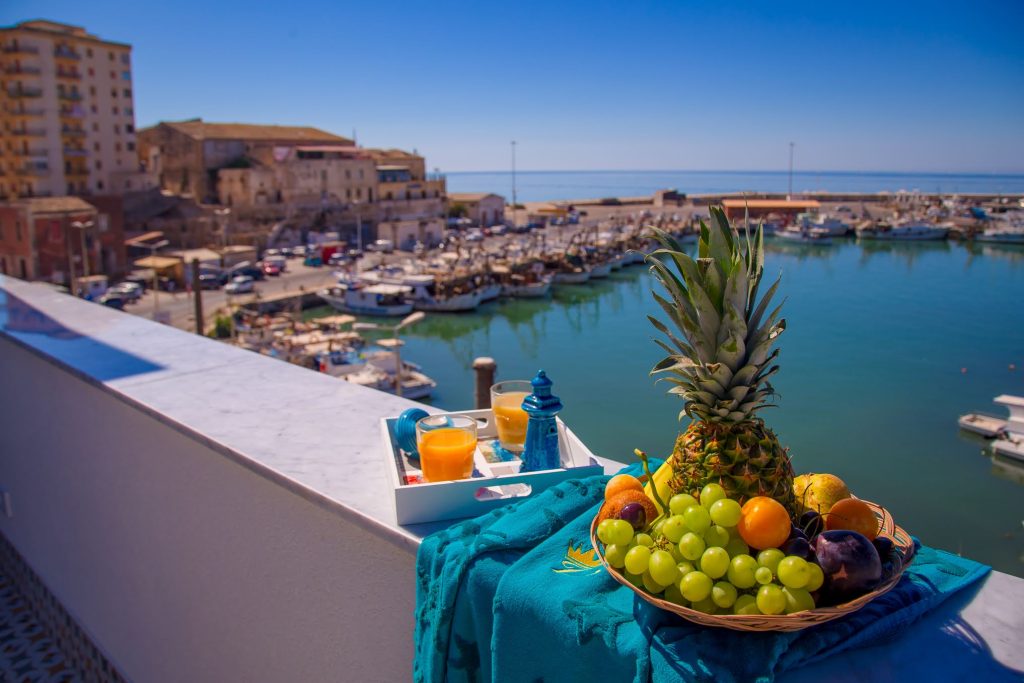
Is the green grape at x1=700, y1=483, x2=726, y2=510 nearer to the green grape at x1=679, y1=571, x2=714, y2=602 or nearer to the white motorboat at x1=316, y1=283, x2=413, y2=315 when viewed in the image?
the green grape at x1=679, y1=571, x2=714, y2=602

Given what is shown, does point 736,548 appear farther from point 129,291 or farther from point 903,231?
point 903,231

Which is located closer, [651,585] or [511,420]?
[651,585]

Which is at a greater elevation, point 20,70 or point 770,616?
point 20,70

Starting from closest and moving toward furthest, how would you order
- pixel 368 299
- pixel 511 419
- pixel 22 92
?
pixel 511 419 < pixel 368 299 < pixel 22 92

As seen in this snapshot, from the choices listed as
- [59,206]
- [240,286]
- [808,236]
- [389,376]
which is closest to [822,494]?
[389,376]

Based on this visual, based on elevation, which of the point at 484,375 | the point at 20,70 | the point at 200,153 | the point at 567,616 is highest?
the point at 20,70

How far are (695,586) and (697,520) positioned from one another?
2.5 inches

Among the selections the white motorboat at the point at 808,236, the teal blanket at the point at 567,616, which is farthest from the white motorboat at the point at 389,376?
the white motorboat at the point at 808,236

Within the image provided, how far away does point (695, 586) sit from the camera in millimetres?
661

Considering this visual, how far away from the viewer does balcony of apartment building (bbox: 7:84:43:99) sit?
982 inches

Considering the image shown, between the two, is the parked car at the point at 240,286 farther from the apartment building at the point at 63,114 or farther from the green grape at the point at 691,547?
the green grape at the point at 691,547

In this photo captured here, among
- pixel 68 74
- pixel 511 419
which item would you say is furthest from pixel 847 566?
pixel 68 74

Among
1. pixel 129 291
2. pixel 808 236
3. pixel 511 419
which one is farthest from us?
pixel 808 236

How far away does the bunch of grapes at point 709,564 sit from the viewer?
653 mm
